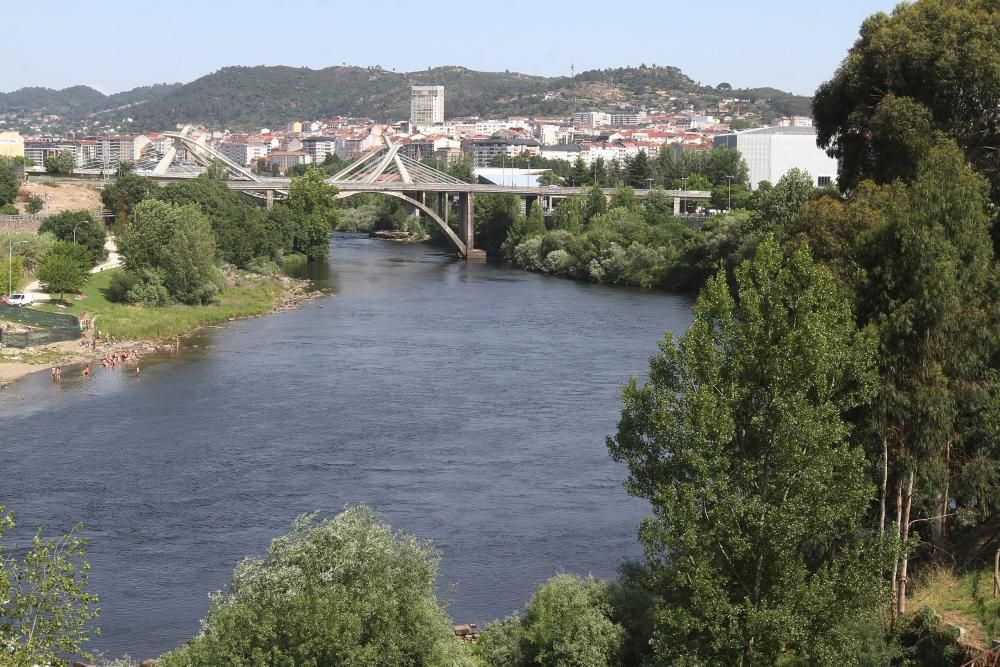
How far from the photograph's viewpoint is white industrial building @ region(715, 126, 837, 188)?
158 ft

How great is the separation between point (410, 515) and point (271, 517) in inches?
55.5

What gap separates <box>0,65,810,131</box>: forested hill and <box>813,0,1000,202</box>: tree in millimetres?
124528

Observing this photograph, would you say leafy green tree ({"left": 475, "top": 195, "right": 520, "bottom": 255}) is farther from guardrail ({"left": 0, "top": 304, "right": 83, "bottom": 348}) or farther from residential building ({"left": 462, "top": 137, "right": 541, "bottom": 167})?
residential building ({"left": 462, "top": 137, "right": 541, "bottom": 167})

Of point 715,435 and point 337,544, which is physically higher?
point 715,435

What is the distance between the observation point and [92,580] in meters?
11.6

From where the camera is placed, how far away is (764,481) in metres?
8.38

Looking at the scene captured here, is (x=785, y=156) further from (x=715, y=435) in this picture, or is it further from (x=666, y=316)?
(x=715, y=435)

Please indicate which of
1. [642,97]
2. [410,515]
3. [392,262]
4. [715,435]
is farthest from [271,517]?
[642,97]

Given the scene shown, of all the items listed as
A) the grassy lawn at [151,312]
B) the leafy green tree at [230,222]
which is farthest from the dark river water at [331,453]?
the leafy green tree at [230,222]

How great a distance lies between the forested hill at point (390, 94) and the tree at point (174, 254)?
11156cm

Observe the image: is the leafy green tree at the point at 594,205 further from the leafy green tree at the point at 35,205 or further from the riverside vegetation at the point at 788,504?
the riverside vegetation at the point at 788,504

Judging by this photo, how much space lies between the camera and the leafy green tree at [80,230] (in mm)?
29328

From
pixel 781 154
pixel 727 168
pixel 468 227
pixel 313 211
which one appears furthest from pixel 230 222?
pixel 781 154

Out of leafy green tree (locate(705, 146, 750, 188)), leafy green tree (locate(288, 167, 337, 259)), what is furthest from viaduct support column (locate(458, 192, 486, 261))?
leafy green tree (locate(705, 146, 750, 188))
